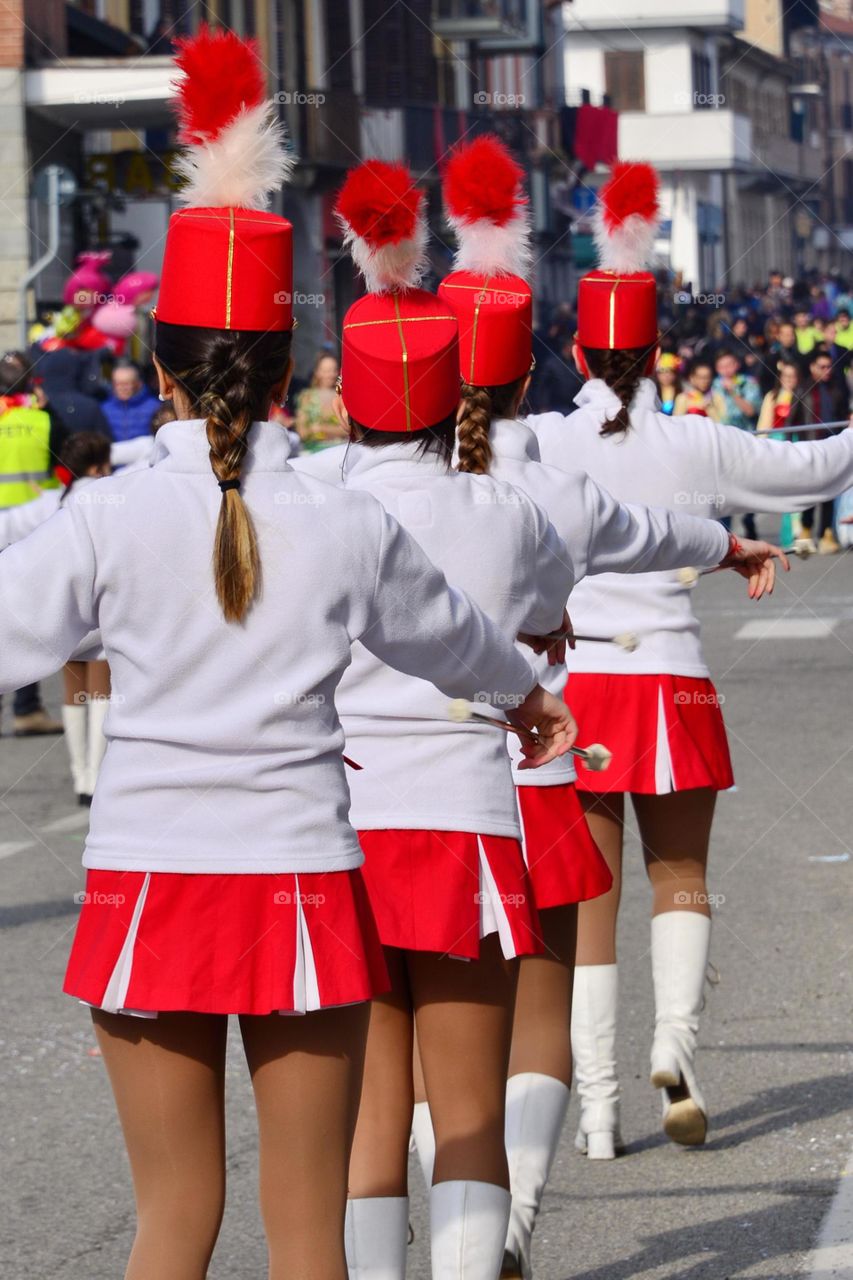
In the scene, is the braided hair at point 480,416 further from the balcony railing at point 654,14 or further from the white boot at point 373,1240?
the balcony railing at point 654,14

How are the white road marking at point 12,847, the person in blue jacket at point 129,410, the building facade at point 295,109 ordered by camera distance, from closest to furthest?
the white road marking at point 12,847 → the person in blue jacket at point 129,410 → the building facade at point 295,109

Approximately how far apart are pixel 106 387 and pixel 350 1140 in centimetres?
1481

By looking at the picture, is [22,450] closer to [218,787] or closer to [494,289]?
[494,289]

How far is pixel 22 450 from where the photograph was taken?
13.8m

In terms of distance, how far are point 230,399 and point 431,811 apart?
838mm

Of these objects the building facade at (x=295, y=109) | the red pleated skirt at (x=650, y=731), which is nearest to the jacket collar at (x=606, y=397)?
the red pleated skirt at (x=650, y=731)

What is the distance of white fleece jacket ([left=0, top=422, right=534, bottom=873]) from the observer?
9.43ft

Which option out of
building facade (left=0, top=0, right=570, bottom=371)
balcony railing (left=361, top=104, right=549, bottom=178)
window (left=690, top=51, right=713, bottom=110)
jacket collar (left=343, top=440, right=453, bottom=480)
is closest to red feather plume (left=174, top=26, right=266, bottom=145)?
jacket collar (left=343, top=440, right=453, bottom=480)

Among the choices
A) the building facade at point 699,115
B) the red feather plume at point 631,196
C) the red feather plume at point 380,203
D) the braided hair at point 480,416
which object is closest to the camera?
the red feather plume at point 380,203

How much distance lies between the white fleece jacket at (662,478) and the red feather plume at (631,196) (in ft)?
1.52

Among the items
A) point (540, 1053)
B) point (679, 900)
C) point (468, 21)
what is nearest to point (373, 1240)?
point (540, 1053)

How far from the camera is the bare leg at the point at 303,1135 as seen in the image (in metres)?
2.91

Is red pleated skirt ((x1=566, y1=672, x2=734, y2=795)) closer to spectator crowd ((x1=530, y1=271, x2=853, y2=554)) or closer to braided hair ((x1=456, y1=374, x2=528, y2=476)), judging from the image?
braided hair ((x1=456, y1=374, x2=528, y2=476))

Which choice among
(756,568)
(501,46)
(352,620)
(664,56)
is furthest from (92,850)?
(664,56)
